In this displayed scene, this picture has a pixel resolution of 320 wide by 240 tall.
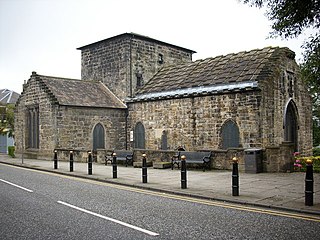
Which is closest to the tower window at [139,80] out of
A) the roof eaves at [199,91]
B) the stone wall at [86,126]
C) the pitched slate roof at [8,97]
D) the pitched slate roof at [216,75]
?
the pitched slate roof at [216,75]

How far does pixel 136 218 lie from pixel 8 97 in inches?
1922

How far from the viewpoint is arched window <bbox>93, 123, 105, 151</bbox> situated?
26998 mm

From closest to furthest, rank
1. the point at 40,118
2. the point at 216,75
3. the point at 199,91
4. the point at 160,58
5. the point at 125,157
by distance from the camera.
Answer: the point at 125,157, the point at 199,91, the point at 216,75, the point at 40,118, the point at 160,58

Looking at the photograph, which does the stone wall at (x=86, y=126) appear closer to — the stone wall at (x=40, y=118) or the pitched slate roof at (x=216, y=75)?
the stone wall at (x=40, y=118)

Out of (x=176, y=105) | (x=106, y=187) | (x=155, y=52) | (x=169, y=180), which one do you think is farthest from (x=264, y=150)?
(x=155, y=52)

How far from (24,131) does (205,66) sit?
1579cm

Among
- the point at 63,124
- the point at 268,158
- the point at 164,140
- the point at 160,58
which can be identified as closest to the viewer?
the point at 268,158

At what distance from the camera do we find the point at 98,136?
89.4 ft

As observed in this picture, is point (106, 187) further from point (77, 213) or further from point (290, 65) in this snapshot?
point (290, 65)

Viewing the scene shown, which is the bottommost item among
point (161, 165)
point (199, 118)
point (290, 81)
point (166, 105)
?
point (161, 165)

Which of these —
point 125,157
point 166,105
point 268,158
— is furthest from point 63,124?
point 268,158

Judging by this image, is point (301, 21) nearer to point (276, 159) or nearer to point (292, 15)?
point (292, 15)

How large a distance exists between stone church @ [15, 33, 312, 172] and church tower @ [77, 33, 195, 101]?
0.09 meters

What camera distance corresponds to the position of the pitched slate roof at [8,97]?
163ft
